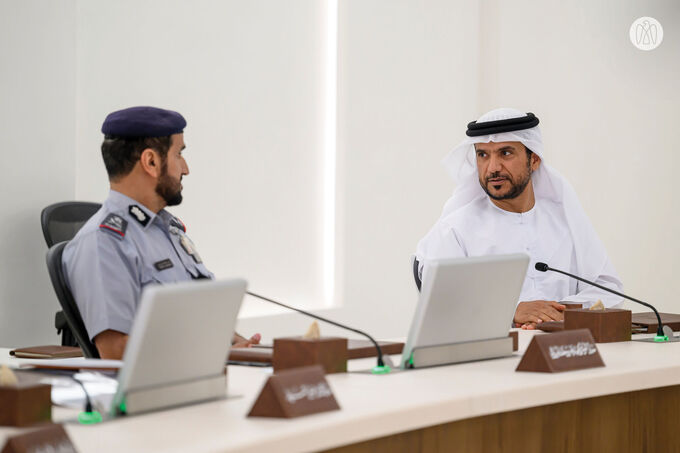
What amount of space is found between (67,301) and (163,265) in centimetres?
33

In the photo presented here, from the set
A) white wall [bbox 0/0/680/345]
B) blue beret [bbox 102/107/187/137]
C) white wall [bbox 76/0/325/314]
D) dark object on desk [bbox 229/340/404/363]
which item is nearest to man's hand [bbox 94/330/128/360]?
dark object on desk [bbox 229/340/404/363]

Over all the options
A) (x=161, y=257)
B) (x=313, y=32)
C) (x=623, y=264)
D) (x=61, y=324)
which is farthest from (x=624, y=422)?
(x=623, y=264)

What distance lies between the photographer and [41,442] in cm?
131

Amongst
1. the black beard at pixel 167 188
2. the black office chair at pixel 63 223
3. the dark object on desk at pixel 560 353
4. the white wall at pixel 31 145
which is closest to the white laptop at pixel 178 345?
the dark object on desk at pixel 560 353

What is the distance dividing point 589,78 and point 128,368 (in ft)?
20.3

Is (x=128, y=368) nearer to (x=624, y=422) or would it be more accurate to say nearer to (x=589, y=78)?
(x=624, y=422)

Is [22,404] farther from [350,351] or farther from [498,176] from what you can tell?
[498,176]

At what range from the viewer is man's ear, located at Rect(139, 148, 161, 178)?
2865 mm

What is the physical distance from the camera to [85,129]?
4969 millimetres

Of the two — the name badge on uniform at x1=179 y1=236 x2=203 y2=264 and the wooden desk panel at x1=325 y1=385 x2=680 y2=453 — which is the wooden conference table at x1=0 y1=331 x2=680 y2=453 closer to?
the wooden desk panel at x1=325 y1=385 x2=680 y2=453

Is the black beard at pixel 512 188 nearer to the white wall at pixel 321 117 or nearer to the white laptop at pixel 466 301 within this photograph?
the white laptop at pixel 466 301

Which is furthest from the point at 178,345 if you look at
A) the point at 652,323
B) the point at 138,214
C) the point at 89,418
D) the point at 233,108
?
the point at 233,108

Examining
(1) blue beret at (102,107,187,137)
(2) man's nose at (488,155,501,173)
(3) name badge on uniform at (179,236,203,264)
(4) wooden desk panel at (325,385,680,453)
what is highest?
(1) blue beret at (102,107,187,137)

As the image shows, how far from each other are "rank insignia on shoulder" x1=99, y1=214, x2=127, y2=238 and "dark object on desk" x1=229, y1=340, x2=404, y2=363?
53 cm
